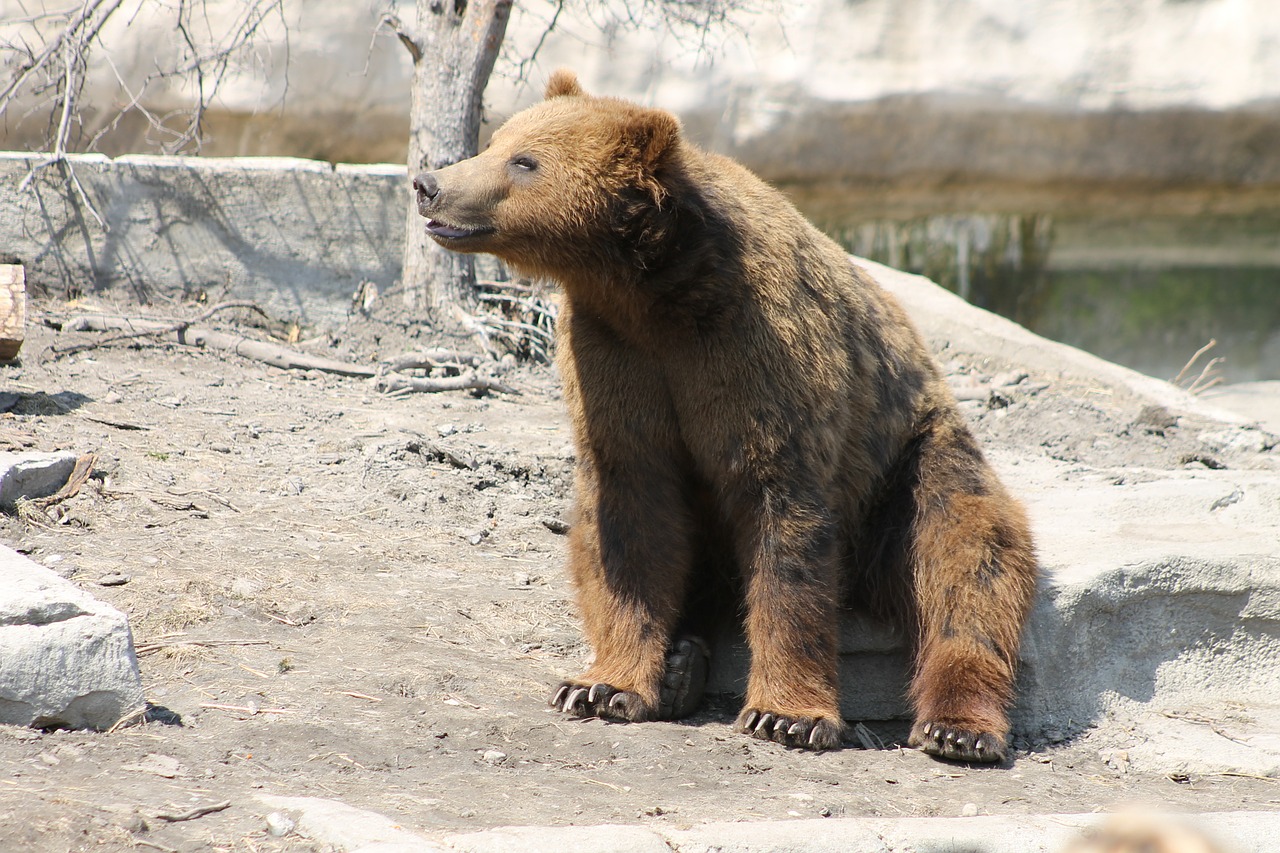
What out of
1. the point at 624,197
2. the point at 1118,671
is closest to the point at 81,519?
the point at 624,197

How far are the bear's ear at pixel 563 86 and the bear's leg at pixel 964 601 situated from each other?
6.34 ft

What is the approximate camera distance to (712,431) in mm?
4066

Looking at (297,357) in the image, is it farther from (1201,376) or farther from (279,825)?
(1201,376)

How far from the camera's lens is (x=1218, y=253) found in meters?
12.9

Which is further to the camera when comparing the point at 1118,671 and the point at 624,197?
the point at 1118,671

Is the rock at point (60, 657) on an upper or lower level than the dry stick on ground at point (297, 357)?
lower

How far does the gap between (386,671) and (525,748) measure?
688mm

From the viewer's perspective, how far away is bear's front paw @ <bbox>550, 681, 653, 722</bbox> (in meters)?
4.18

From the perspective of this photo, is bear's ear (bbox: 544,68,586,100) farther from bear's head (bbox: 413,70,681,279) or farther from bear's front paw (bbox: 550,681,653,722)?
bear's front paw (bbox: 550,681,653,722)

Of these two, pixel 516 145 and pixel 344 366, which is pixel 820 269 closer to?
pixel 516 145

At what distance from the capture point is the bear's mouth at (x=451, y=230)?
13.5ft

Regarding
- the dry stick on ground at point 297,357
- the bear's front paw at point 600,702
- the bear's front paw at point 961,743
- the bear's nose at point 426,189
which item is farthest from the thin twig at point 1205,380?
the bear's nose at point 426,189

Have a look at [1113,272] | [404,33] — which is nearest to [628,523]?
[404,33]

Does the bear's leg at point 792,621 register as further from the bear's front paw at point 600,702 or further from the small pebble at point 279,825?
the small pebble at point 279,825
